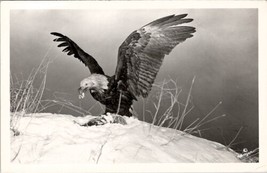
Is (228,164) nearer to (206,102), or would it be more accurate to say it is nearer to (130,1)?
(206,102)

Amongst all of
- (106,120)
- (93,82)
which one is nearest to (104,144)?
(106,120)

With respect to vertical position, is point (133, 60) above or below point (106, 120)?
above

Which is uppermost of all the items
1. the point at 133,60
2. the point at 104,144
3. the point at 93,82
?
the point at 133,60

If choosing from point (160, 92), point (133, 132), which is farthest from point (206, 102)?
point (133, 132)

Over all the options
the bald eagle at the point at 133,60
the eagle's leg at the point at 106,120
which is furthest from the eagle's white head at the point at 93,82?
the eagle's leg at the point at 106,120

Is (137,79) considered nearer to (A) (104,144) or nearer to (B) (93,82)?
(B) (93,82)

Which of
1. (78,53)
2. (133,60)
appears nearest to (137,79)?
(133,60)

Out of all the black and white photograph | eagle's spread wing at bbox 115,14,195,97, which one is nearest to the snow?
the black and white photograph
